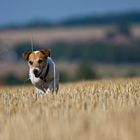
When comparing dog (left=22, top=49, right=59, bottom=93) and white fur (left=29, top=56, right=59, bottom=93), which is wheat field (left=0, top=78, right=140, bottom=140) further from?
white fur (left=29, top=56, right=59, bottom=93)

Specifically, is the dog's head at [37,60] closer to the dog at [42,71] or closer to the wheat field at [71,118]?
the dog at [42,71]

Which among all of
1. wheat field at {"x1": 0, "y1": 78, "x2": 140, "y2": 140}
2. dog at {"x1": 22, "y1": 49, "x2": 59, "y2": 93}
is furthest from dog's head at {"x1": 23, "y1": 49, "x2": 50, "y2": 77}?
wheat field at {"x1": 0, "y1": 78, "x2": 140, "y2": 140}

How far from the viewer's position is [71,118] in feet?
22.3

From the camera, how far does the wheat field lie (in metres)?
5.80

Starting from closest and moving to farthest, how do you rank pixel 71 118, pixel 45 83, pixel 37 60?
pixel 71 118, pixel 37 60, pixel 45 83

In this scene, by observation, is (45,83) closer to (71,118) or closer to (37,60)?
(37,60)

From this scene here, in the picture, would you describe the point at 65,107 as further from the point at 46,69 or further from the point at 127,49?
the point at 127,49

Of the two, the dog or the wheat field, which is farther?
the dog

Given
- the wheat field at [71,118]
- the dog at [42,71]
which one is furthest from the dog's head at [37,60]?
the wheat field at [71,118]

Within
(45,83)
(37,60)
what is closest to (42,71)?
(37,60)

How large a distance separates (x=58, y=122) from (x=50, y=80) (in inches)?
175

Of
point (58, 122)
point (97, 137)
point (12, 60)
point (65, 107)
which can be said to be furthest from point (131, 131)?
point (12, 60)

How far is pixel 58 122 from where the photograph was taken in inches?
259

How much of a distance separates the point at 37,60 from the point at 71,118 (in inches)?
157
